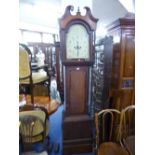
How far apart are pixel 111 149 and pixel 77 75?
2.95ft

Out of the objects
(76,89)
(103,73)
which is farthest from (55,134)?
(103,73)

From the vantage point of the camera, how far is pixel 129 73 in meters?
2.21

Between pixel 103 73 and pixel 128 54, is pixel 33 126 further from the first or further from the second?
pixel 128 54

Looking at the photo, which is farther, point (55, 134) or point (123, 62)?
point (55, 134)

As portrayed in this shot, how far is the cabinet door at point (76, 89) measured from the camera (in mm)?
2270

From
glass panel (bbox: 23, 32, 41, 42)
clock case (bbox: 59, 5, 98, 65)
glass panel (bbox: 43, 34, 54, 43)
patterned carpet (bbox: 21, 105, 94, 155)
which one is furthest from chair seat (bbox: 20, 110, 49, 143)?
glass panel (bbox: 43, 34, 54, 43)

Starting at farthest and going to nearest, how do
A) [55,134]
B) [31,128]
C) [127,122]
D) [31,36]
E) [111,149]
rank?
[31,36]
[55,134]
[127,122]
[111,149]
[31,128]

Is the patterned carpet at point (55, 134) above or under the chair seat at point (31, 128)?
under

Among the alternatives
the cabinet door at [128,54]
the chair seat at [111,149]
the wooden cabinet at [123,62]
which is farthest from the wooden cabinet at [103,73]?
the chair seat at [111,149]

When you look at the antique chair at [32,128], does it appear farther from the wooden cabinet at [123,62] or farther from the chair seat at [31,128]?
the wooden cabinet at [123,62]

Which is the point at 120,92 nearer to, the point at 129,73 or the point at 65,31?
the point at 129,73

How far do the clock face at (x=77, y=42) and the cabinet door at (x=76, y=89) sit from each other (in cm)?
16

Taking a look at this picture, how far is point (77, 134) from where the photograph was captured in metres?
2.41
